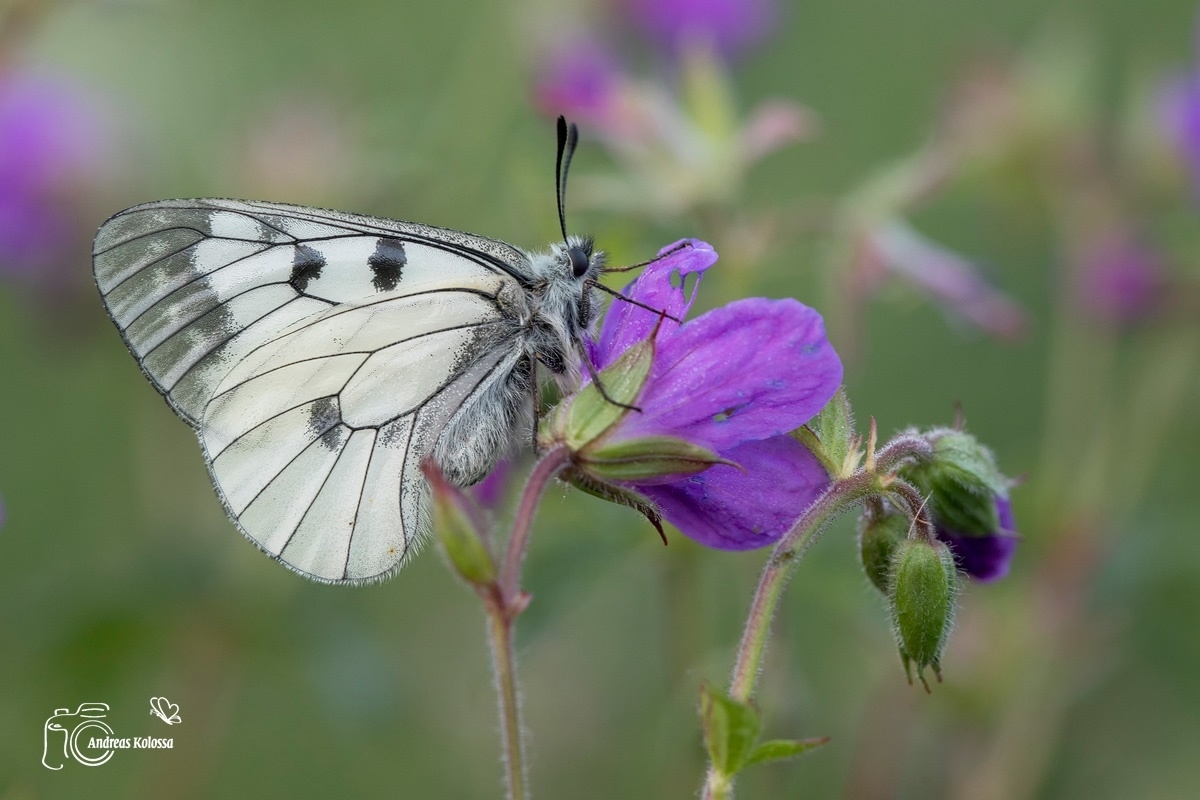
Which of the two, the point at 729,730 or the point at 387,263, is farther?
the point at 387,263

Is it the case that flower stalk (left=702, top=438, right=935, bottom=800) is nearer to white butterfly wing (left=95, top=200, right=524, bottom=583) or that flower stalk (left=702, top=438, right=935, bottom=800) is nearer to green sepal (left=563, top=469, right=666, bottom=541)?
green sepal (left=563, top=469, right=666, bottom=541)

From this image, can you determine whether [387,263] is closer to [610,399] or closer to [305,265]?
[305,265]

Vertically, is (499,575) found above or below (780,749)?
above

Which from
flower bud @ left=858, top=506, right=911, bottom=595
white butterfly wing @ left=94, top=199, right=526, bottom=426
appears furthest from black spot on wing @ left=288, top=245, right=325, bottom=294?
flower bud @ left=858, top=506, right=911, bottom=595

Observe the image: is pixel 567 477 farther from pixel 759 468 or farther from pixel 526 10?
pixel 526 10

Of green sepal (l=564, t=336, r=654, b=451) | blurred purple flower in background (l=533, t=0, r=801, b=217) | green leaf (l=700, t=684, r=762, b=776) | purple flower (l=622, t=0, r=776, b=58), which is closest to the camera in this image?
green leaf (l=700, t=684, r=762, b=776)

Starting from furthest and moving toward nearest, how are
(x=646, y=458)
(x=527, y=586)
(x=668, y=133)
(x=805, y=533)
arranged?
(x=668, y=133)
(x=527, y=586)
(x=646, y=458)
(x=805, y=533)

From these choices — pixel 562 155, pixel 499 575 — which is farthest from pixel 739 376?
pixel 562 155
